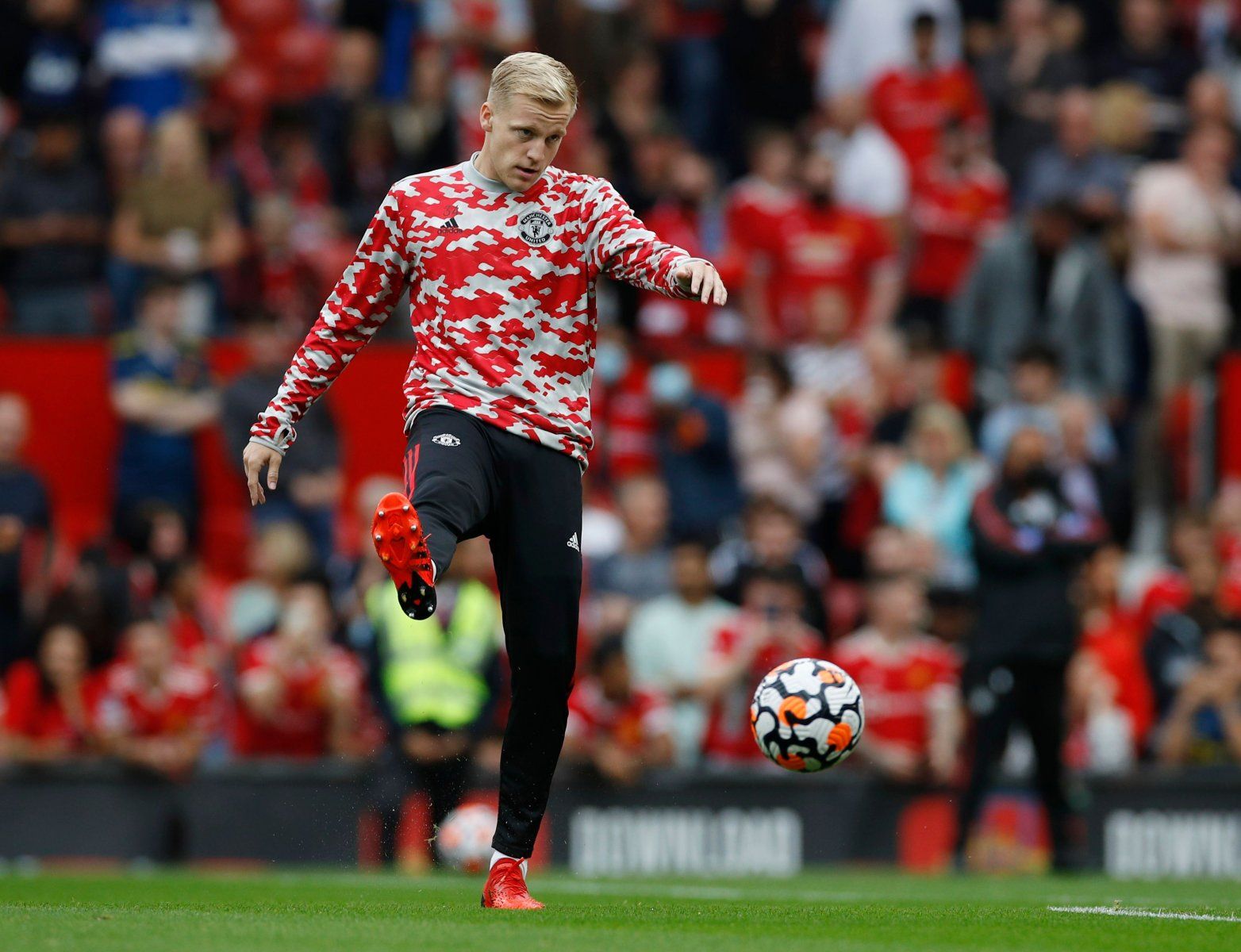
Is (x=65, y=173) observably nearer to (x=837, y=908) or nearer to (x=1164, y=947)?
(x=837, y=908)

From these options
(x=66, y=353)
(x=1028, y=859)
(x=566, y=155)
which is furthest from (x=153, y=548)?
(x=1028, y=859)

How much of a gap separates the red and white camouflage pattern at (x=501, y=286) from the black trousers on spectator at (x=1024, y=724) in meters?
6.05

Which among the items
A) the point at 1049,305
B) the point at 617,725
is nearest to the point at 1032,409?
the point at 1049,305

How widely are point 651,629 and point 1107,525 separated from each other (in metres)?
3.37

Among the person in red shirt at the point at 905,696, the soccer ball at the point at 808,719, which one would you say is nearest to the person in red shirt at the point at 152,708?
the person in red shirt at the point at 905,696

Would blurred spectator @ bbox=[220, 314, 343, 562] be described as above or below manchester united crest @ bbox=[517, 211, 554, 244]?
above

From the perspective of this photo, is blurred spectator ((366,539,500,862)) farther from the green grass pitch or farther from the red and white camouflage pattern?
the red and white camouflage pattern

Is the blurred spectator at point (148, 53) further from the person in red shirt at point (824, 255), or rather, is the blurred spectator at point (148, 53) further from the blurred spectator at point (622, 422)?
the person in red shirt at point (824, 255)

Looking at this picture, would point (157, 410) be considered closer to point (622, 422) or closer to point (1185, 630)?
point (622, 422)

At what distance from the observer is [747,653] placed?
14430mm

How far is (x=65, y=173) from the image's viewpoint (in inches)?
678

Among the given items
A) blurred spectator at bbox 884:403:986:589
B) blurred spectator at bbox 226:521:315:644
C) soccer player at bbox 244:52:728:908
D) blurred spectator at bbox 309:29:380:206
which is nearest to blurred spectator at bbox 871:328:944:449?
blurred spectator at bbox 884:403:986:589

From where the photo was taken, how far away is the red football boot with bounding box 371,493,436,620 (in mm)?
6758

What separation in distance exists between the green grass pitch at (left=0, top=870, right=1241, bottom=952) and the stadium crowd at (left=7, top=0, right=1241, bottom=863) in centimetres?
301
